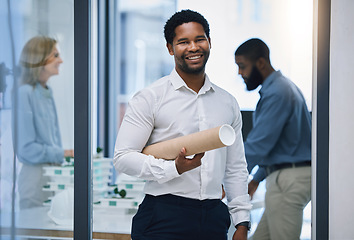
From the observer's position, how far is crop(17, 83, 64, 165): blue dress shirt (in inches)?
85.2

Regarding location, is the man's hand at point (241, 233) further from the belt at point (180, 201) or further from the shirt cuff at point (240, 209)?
the belt at point (180, 201)

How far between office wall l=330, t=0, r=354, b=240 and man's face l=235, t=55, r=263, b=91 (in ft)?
1.11

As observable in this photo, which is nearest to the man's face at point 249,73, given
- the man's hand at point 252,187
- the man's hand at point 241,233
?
the man's hand at point 252,187

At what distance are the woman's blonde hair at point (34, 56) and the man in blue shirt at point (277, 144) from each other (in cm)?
98

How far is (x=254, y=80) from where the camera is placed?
211 centimetres

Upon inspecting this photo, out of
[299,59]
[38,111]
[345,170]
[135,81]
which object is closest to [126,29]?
[135,81]

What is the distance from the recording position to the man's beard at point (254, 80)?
210 centimetres

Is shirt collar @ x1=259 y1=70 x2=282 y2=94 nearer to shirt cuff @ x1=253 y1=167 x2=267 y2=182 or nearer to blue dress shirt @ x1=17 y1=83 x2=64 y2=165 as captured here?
shirt cuff @ x1=253 y1=167 x2=267 y2=182

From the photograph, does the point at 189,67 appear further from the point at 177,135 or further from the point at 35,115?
the point at 35,115

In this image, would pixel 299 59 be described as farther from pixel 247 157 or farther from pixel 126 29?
pixel 126 29

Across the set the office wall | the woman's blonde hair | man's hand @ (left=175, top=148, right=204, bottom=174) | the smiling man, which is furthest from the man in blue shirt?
the woman's blonde hair

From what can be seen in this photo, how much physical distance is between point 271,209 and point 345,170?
397 millimetres

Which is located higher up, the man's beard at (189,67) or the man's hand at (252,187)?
the man's beard at (189,67)

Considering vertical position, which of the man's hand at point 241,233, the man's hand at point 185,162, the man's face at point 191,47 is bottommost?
the man's hand at point 241,233
